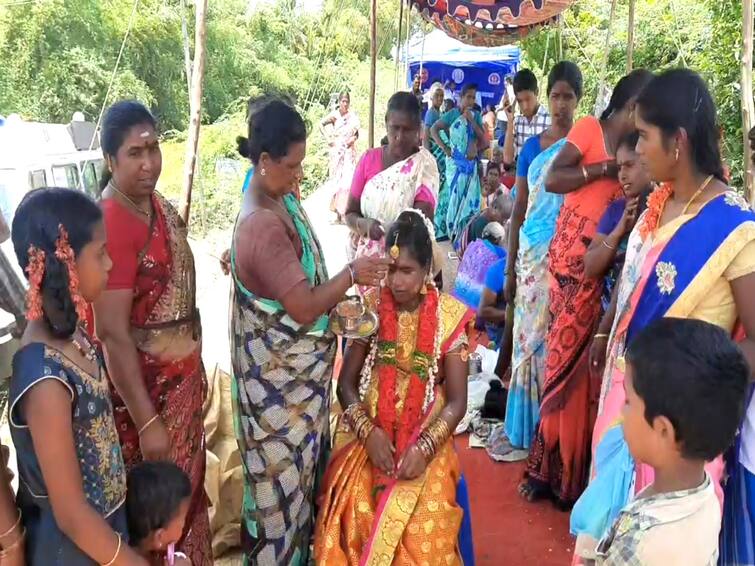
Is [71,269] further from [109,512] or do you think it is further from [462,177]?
[462,177]

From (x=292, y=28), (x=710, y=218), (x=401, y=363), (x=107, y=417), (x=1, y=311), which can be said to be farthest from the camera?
(x=292, y=28)

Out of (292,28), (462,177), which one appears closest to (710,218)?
(462,177)

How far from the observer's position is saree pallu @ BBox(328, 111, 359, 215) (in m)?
11.3

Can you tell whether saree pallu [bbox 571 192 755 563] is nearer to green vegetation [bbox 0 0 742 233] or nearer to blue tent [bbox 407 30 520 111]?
green vegetation [bbox 0 0 742 233]

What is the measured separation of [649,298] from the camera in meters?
2.07

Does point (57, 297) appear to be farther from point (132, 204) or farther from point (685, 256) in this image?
point (685, 256)

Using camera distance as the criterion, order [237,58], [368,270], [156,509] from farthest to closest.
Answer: [237,58]
[368,270]
[156,509]

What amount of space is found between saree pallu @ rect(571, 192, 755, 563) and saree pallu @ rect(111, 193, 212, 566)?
1.36 m

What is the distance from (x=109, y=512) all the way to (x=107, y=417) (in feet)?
0.78

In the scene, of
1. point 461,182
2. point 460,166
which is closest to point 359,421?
point 461,182

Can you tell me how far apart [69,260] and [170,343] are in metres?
0.84

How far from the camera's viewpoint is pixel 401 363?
2699mm

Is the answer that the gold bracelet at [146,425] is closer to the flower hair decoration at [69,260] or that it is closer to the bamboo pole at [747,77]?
the flower hair decoration at [69,260]

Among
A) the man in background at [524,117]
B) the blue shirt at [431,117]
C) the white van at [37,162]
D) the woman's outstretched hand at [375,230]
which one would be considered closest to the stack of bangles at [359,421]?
the woman's outstretched hand at [375,230]
